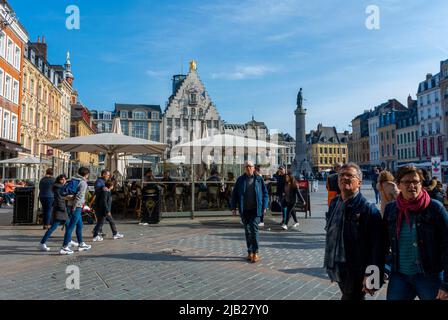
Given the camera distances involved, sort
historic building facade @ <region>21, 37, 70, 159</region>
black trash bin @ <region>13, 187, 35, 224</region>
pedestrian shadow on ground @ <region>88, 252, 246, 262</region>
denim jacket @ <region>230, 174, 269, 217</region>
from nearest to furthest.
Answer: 1. pedestrian shadow on ground @ <region>88, 252, 246, 262</region>
2. denim jacket @ <region>230, 174, 269, 217</region>
3. black trash bin @ <region>13, 187, 35, 224</region>
4. historic building facade @ <region>21, 37, 70, 159</region>

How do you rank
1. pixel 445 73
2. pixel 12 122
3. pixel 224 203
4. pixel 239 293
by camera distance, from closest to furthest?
pixel 239 293 → pixel 224 203 → pixel 12 122 → pixel 445 73

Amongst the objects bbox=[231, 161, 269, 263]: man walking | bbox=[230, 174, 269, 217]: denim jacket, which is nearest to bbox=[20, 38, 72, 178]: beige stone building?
bbox=[230, 174, 269, 217]: denim jacket

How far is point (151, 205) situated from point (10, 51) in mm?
26065

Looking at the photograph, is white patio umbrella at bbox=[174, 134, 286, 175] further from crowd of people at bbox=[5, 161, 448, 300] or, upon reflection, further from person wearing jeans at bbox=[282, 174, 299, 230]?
crowd of people at bbox=[5, 161, 448, 300]

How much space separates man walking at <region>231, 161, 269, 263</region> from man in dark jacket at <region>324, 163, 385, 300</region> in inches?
141

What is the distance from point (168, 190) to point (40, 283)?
879 centimetres

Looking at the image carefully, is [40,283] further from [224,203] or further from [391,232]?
[224,203]

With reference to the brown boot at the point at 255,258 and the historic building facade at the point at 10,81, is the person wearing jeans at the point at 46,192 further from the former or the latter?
the historic building facade at the point at 10,81

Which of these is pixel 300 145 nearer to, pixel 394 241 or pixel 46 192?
pixel 46 192

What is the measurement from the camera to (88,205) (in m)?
12.0

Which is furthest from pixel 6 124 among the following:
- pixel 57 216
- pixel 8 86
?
pixel 57 216

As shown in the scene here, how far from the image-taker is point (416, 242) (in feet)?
9.43

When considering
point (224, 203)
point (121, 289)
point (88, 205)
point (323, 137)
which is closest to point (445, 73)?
point (323, 137)

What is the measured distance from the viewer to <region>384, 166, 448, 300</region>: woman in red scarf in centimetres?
280
